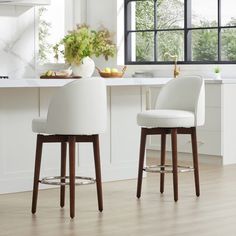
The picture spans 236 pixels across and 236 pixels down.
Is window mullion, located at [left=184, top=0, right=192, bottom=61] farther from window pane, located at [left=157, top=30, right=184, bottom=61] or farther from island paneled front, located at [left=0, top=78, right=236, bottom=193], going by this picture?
island paneled front, located at [left=0, top=78, right=236, bottom=193]

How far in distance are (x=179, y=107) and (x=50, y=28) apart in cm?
469

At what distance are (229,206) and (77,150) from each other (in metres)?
1.51

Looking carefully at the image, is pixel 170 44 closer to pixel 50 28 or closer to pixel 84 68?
pixel 50 28

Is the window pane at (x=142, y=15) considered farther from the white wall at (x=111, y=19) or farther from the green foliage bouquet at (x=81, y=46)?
the green foliage bouquet at (x=81, y=46)

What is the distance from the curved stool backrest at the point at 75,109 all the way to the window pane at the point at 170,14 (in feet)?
15.0

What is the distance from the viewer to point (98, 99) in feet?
15.6

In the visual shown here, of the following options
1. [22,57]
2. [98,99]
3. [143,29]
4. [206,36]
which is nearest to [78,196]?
[98,99]

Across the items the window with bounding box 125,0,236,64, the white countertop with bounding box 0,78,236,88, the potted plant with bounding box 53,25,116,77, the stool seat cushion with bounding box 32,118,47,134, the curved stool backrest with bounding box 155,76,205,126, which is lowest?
the stool seat cushion with bounding box 32,118,47,134

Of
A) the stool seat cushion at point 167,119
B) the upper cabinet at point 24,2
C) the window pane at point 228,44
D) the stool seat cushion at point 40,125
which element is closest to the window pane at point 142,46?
the window pane at point 228,44

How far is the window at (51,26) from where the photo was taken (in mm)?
9898

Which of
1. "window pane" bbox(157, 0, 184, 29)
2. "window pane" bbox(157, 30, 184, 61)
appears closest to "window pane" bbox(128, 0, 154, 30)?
"window pane" bbox(157, 0, 184, 29)

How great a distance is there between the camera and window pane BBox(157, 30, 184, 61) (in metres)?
9.14

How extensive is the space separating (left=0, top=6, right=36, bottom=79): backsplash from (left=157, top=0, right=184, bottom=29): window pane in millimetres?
2144

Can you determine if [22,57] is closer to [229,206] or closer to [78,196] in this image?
[78,196]
